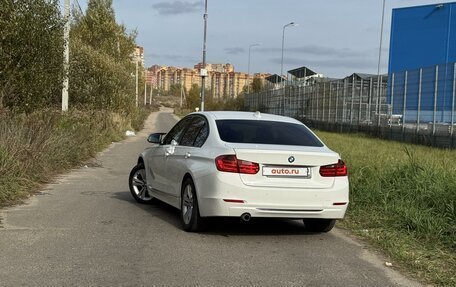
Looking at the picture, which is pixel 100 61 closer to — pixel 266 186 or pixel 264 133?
pixel 264 133

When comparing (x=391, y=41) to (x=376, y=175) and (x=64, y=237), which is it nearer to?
(x=376, y=175)

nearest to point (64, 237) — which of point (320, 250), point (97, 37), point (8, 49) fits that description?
point (320, 250)

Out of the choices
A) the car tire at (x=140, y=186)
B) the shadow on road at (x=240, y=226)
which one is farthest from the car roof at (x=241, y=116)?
the car tire at (x=140, y=186)

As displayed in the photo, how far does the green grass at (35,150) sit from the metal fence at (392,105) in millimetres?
14609

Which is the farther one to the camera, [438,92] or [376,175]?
[438,92]

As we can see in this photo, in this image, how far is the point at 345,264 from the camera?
5941 millimetres

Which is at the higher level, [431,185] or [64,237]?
[431,185]

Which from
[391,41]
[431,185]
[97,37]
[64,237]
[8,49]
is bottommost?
[64,237]

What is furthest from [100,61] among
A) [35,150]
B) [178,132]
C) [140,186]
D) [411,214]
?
[411,214]

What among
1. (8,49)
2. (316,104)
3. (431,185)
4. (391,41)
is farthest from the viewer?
(391,41)

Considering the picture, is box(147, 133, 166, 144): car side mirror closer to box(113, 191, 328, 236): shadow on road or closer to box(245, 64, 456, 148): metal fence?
box(113, 191, 328, 236): shadow on road

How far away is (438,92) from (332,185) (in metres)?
20.2

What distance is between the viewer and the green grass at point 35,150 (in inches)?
373

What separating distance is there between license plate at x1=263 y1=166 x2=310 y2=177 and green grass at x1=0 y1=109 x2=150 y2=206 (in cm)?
450
